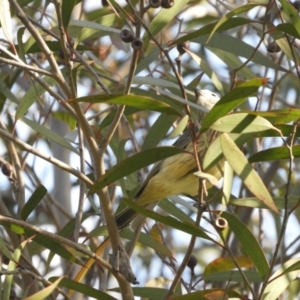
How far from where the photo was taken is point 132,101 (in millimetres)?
2156

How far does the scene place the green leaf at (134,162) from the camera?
2.20 metres

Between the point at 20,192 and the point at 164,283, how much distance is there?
3.02ft

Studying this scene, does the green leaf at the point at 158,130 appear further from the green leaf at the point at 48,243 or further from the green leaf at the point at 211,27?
the green leaf at the point at 48,243

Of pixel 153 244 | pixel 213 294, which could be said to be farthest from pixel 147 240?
pixel 213 294

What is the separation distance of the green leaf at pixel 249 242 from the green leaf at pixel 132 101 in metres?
0.43

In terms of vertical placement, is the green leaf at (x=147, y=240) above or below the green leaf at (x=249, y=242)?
above

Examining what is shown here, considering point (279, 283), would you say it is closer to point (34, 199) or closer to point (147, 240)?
point (147, 240)

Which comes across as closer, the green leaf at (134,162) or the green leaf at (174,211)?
the green leaf at (134,162)

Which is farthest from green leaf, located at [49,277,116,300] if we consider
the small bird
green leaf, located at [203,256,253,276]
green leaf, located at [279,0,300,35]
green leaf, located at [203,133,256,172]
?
green leaf, located at [279,0,300,35]

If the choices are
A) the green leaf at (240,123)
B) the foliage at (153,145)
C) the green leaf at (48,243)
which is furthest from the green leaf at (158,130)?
the green leaf at (240,123)

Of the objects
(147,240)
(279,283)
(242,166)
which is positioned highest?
(147,240)

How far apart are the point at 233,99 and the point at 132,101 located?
274 mm

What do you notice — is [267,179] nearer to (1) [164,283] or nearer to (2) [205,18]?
(1) [164,283]

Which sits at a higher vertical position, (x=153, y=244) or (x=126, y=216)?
(x=126, y=216)
